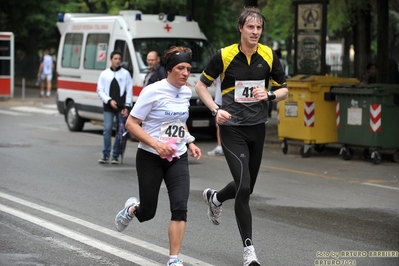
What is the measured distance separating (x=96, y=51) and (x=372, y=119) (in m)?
7.31

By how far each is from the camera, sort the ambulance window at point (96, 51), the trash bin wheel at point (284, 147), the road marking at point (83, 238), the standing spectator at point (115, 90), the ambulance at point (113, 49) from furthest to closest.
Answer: the ambulance window at point (96, 51), the ambulance at point (113, 49), the trash bin wheel at point (284, 147), the standing spectator at point (115, 90), the road marking at point (83, 238)

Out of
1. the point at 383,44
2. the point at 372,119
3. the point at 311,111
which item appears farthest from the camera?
the point at 383,44

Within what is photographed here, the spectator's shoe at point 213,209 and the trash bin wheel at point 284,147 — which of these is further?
the trash bin wheel at point 284,147

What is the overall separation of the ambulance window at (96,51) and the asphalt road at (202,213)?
348 centimetres

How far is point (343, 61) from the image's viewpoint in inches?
1196

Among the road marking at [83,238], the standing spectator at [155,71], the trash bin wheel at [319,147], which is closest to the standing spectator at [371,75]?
the trash bin wheel at [319,147]

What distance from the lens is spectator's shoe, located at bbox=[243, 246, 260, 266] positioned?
22.1 ft

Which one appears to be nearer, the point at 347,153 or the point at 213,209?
the point at 213,209

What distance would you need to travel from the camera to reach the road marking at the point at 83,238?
7.13 m

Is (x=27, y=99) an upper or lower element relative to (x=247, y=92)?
lower

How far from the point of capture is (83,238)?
26.3ft

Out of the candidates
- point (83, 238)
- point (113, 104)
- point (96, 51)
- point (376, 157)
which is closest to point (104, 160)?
point (113, 104)

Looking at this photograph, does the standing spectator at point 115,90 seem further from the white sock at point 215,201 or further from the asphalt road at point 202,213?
the white sock at point 215,201

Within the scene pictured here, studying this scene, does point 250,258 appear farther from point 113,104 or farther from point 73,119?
point 73,119
